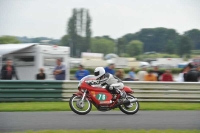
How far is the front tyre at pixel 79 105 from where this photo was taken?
10.5 m

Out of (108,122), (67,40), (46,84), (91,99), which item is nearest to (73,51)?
(67,40)

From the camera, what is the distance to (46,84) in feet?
45.0

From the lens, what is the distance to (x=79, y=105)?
1057cm

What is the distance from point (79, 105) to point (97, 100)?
518 mm

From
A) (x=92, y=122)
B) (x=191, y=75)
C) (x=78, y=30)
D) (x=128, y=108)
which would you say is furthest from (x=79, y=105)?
(x=78, y=30)

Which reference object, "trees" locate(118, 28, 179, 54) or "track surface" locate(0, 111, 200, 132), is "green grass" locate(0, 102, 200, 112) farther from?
"trees" locate(118, 28, 179, 54)

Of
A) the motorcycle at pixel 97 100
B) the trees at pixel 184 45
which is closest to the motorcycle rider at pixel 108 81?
the motorcycle at pixel 97 100

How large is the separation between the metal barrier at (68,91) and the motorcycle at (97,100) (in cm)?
301

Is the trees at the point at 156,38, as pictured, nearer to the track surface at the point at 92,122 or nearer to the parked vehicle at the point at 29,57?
the parked vehicle at the point at 29,57

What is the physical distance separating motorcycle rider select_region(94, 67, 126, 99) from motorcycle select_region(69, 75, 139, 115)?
11 centimetres

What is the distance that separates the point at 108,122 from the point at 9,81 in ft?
18.8

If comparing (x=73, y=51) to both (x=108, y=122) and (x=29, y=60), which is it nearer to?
(x=29, y=60)

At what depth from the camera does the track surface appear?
812cm

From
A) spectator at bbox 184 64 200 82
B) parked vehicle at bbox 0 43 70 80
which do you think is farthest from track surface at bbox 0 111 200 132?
parked vehicle at bbox 0 43 70 80
